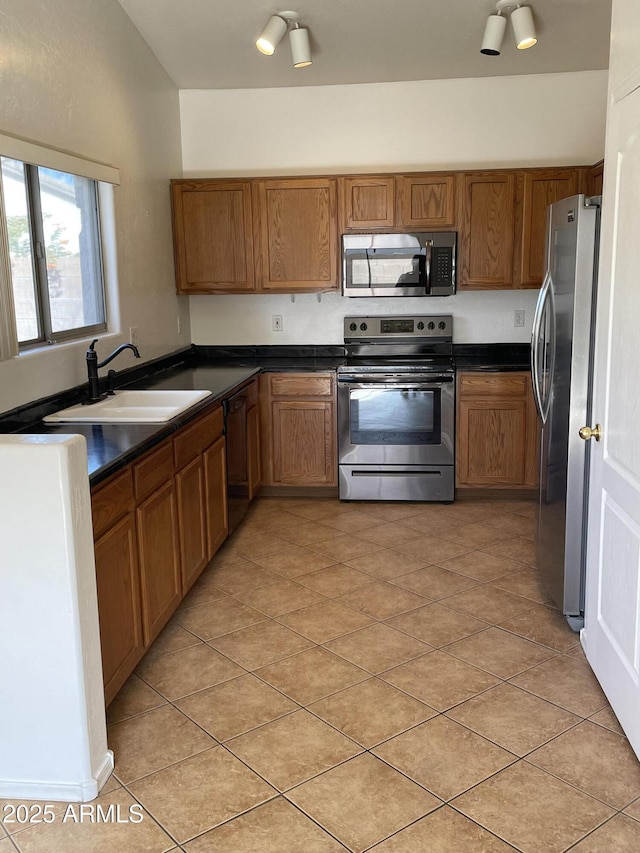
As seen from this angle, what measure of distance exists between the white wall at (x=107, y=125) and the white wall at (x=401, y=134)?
358 mm

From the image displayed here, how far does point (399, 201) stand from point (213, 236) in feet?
3.96

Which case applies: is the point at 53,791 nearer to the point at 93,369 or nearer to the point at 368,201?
the point at 93,369

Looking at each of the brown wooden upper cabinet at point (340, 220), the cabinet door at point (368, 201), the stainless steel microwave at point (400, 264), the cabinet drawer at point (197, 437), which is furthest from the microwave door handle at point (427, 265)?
the cabinet drawer at point (197, 437)

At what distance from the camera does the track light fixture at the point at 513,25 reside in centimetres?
399

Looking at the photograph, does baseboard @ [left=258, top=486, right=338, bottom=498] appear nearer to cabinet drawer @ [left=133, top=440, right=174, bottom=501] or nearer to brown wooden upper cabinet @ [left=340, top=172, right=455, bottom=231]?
brown wooden upper cabinet @ [left=340, top=172, right=455, bottom=231]

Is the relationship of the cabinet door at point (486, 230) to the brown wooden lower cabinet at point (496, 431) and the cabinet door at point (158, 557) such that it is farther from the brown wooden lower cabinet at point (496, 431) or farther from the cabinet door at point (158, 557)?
the cabinet door at point (158, 557)

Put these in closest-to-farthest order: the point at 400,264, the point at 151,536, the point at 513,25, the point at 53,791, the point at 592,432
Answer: the point at 53,791
the point at 592,432
the point at 151,536
the point at 513,25
the point at 400,264

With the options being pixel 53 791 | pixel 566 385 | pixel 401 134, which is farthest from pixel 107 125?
pixel 53 791

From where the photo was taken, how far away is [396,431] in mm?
4840

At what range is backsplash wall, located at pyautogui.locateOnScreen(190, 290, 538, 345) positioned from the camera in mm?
5234

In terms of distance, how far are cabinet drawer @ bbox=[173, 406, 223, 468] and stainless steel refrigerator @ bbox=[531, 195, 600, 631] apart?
1505mm

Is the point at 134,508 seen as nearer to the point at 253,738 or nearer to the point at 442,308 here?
the point at 253,738

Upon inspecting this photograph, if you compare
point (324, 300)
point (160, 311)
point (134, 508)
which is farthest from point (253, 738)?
point (324, 300)

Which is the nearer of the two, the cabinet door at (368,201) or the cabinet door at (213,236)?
the cabinet door at (368,201)
